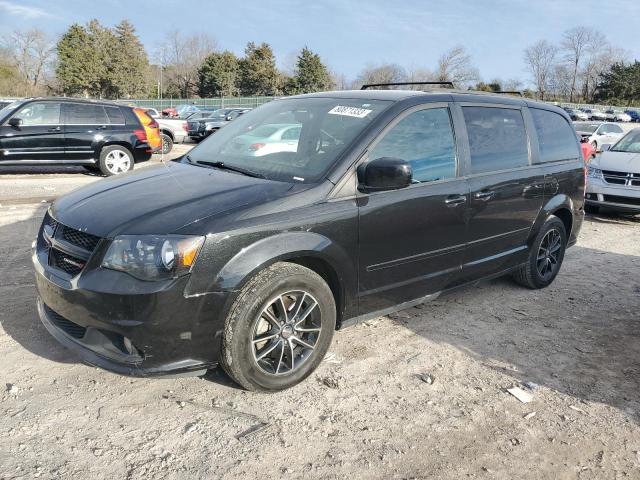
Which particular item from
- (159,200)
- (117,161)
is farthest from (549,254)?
(117,161)

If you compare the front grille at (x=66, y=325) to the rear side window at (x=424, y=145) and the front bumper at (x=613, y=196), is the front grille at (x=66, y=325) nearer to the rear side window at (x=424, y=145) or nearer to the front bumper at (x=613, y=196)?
the rear side window at (x=424, y=145)

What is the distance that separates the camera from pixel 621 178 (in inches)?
362

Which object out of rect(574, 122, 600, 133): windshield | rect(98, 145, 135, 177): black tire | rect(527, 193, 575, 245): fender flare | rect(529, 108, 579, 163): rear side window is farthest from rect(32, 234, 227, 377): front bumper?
rect(574, 122, 600, 133): windshield

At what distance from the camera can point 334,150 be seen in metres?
3.53

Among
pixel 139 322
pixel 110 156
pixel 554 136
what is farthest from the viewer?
pixel 110 156

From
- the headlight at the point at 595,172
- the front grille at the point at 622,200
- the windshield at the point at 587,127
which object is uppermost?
the windshield at the point at 587,127

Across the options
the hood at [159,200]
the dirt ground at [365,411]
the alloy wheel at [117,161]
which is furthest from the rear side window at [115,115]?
the hood at [159,200]

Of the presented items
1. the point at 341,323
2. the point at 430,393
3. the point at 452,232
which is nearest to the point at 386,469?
the point at 430,393

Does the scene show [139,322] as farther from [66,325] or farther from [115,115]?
[115,115]

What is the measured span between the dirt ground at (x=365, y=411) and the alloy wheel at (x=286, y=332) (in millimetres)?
207

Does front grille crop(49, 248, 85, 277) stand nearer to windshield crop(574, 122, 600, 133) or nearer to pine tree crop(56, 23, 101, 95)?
windshield crop(574, 122, 600, 133)

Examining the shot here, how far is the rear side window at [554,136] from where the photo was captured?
507cm

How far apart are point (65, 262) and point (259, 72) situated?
63346 millimetres

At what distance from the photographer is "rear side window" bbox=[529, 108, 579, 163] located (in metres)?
5.07
